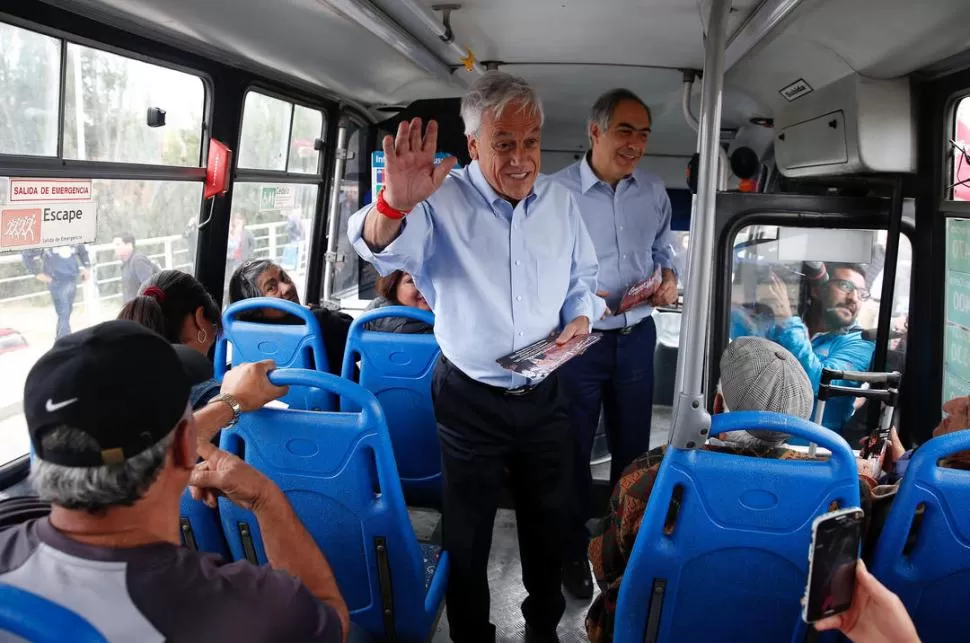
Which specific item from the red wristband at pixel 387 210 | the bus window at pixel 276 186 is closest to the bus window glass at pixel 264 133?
the bus window at pixel 276 186

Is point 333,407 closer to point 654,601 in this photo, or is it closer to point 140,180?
point 140,180

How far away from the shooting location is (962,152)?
2773 mm

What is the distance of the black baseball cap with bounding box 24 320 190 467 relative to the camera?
102 cm

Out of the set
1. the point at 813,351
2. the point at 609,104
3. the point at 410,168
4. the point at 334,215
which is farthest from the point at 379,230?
the point at 334,215

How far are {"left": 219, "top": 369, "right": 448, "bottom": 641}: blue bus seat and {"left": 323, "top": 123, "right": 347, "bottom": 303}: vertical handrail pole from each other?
13.0 feet

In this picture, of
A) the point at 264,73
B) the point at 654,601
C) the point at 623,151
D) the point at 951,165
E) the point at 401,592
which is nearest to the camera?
the point at 654,601

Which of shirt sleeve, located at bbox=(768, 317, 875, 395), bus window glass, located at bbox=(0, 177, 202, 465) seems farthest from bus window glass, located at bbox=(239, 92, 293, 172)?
shirt sleeve, located at bbox=(768, 317, 875, 395)

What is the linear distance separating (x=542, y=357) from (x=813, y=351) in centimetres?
222

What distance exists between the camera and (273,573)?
3.72ft

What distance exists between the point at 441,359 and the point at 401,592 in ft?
2.39

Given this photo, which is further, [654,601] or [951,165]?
[951,165]

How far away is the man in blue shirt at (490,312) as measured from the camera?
7.04 ft

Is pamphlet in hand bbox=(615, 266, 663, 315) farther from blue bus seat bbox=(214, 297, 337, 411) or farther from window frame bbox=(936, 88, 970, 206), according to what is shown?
blue bus seat bbox=(214, 297, 337, 411)

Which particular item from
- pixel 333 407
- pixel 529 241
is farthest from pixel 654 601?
pixel 333 407
